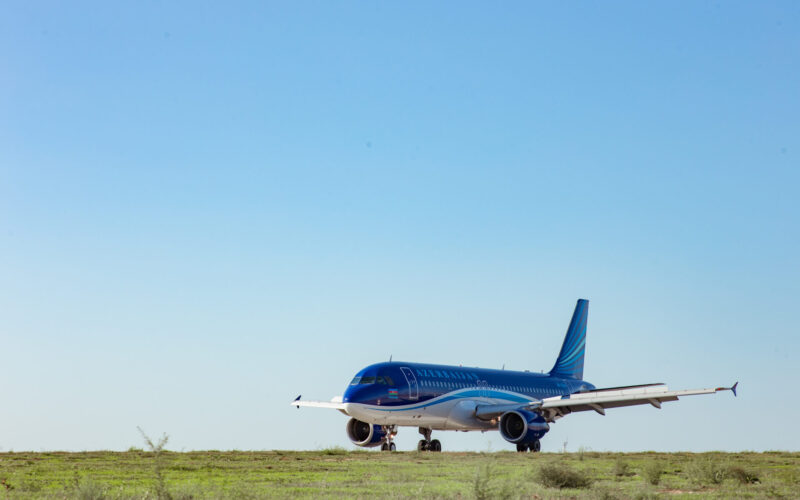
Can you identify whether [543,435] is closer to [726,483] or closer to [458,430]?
[458,430]

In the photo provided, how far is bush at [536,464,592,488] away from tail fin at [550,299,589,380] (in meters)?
35.5

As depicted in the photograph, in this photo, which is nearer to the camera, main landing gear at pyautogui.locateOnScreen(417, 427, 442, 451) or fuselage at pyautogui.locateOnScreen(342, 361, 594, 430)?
fuselage at pyautogui.locateOnScreen(342, 361, 594, 430)

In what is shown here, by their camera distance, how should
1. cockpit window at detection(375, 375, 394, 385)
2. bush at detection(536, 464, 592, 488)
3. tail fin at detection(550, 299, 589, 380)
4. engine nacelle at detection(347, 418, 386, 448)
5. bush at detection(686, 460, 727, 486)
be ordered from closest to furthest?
bush at detection(536, 464, 592, 488) → bush at detection(686, 460, 727, 486) → cockpit window at detection(375, 375, 394, 385) → engine nacelle at detection(347, 418, 386, 448) → tail fin at detection(550, 299, 589, 380)

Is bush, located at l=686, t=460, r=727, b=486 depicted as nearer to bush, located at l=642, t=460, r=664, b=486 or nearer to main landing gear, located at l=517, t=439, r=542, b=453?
bush, located at l=642, t=460, r=664, b=486

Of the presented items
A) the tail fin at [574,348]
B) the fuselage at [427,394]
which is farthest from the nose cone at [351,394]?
the tail fin at [574,348]

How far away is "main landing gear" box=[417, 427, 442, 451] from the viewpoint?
3922 centimetres

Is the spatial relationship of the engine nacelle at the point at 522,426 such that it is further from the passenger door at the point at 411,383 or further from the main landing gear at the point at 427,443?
the passenger door at the point at 411,383

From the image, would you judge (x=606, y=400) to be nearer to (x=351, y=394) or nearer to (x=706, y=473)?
(x=351, y=394)

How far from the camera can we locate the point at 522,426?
39.2m

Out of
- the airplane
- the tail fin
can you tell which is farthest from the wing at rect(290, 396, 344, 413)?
the tail fin

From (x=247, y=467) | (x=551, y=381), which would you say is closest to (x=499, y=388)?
(x=551, y=381)

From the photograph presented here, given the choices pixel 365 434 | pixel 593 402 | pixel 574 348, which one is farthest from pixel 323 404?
pixel 574 348

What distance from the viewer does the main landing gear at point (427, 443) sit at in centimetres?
3922

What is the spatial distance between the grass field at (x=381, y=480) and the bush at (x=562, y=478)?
0.07ft
